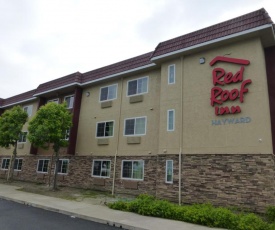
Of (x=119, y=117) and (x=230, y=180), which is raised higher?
(x=119, y=117)

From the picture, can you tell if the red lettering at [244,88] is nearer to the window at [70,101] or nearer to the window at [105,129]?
the window at [105,129]

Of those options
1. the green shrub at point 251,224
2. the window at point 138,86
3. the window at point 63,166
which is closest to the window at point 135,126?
the window at point 138,86

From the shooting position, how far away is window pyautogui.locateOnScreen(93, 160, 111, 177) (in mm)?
17673

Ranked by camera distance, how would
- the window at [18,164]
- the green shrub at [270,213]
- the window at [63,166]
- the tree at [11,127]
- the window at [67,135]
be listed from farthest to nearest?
the window at [18,164] → the tree at [11,127] → the window at [63,166] → the window at [67,135] → the green shrub at [270,213]

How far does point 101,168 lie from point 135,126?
414 centimetres

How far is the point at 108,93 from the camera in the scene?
64.6 ft

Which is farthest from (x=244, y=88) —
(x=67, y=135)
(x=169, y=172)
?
(x=67, y=135)

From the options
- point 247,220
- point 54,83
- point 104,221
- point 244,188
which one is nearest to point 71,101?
point 54,83

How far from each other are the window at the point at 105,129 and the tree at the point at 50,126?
2278 millimetres

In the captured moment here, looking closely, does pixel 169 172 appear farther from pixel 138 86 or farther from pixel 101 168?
pixel 138 86

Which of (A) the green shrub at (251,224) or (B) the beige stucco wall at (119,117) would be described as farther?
(B) the beige stucco wall at (119,117)

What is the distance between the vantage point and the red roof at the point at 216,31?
1230 cm

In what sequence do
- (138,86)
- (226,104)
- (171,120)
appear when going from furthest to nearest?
(138,86)
(171,120)
(226,104)

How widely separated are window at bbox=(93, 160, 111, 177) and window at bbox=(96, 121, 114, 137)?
6.72ft
